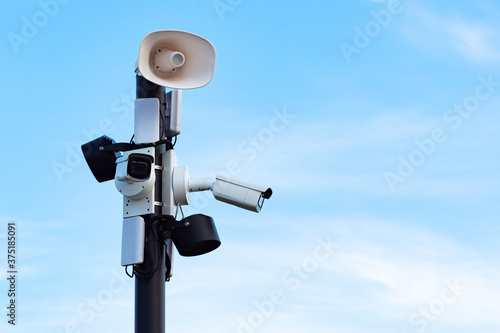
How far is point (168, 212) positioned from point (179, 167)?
370 mm

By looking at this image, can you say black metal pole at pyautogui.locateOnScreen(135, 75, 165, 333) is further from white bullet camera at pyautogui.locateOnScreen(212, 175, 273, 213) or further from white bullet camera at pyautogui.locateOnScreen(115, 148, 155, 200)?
white bullet camera at pyautogui.locateOnScreen(212, 175, 273, 213)

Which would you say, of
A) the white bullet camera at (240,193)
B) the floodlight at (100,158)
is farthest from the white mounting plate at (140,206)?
the white bullet camera at (240,193)

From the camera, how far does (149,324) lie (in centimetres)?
566

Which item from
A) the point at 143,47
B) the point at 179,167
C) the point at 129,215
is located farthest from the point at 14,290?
the point at 143,47

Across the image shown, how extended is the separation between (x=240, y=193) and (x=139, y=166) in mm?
792

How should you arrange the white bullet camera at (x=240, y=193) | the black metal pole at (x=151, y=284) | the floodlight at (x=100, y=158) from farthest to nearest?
the floodlight at (x=100, y=158)
the white bullet camera at (x=240, y=193)
the black metal pole at (x=151, y=284)

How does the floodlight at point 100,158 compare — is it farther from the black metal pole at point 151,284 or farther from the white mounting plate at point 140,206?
the black metal pole at point 151,284

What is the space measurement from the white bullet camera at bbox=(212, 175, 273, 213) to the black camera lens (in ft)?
1.75

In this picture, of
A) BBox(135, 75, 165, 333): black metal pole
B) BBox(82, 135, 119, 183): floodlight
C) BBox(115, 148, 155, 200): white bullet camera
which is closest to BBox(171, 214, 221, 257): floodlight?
BBox(135, 75, 165, 333): black metal pole

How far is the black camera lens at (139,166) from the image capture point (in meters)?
5.77

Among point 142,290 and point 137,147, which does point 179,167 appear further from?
point 142,290

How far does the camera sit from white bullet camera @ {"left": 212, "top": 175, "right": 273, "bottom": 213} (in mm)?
5809

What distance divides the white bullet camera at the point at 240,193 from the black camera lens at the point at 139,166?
0.53 meters

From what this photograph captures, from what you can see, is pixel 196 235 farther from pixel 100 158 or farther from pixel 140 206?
pixel 100 158
